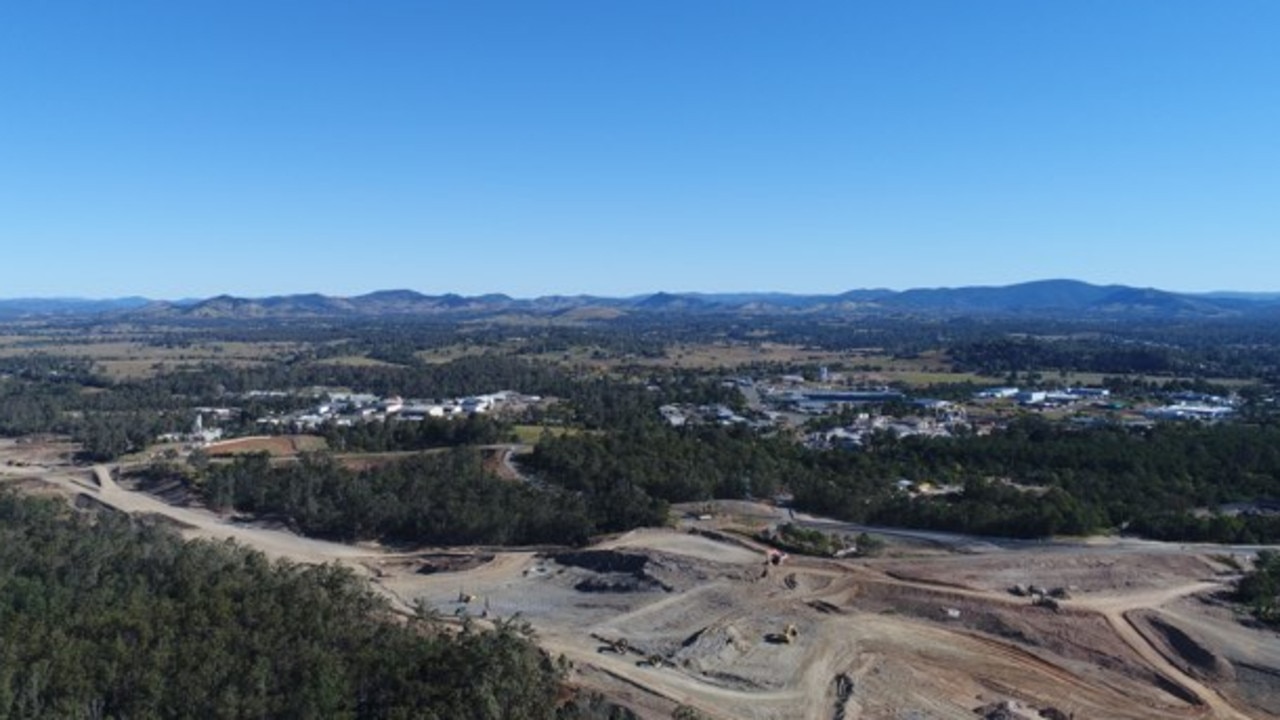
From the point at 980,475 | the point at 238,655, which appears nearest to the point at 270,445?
the point at 980,475

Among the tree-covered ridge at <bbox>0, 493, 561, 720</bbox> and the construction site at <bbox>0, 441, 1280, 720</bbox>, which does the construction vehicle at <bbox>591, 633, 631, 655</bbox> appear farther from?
the tree-covered ridge at <bbox>0, 493, 561, 720</bbox>

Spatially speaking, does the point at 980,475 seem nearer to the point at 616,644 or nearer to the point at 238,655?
the point at 616,644

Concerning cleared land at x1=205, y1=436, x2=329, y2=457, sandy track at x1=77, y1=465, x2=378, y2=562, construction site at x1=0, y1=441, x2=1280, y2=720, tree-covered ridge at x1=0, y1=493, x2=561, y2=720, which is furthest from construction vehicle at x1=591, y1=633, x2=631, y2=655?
cleared land at x1=205, y1=436, x2=329, y2=457

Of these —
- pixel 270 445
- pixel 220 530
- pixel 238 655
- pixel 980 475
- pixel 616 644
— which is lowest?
pixel 220 530

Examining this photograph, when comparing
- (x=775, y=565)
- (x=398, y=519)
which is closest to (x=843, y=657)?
(x=775, y=565)

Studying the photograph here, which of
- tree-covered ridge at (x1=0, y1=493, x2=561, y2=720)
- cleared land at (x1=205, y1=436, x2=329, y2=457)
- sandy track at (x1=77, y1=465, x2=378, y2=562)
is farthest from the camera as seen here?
cleared land at (x1=205, y1=436, x2=329, y2=457)

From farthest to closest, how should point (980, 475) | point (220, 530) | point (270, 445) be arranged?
1. point (270, 445)
2. point (980, 475)
3. point (220, 530)

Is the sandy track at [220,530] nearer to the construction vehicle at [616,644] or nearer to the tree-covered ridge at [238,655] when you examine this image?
the tree-covered ridge at [238,655]

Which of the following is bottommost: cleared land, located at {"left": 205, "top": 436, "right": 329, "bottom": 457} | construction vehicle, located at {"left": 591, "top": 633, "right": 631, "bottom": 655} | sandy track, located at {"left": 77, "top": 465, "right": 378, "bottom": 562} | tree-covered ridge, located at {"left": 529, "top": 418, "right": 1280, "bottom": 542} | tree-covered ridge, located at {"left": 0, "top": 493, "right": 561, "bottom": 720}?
sandy track, located at {"left": 77, "top": 465, "right": 378, "bottom": 562}
